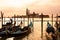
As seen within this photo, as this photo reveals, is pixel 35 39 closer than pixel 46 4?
Yes

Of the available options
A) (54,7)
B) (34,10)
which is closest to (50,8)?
(54,7)

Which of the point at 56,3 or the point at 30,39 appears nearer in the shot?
the point at 30,39

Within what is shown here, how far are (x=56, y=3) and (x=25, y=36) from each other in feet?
5.05

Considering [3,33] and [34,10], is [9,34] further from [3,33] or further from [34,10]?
[34,10]

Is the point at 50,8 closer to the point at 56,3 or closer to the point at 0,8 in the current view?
the point at 56,3

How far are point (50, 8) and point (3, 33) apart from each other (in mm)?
2013

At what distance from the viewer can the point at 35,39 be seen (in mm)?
3998

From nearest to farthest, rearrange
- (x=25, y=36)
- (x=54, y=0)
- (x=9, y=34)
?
(x=9, y=34) < (x=25, y=36) < (x=54, y=0)

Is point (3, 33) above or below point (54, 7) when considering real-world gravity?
below

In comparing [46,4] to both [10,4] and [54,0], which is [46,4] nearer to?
[54,0]

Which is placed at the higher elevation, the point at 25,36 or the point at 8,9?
the point at 8,9

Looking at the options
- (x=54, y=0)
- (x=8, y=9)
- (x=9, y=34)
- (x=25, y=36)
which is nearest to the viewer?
(x=9, y=34)

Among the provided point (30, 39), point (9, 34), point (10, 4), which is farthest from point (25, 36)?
point (10, 4)

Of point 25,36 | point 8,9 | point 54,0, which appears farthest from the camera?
point 8,9
